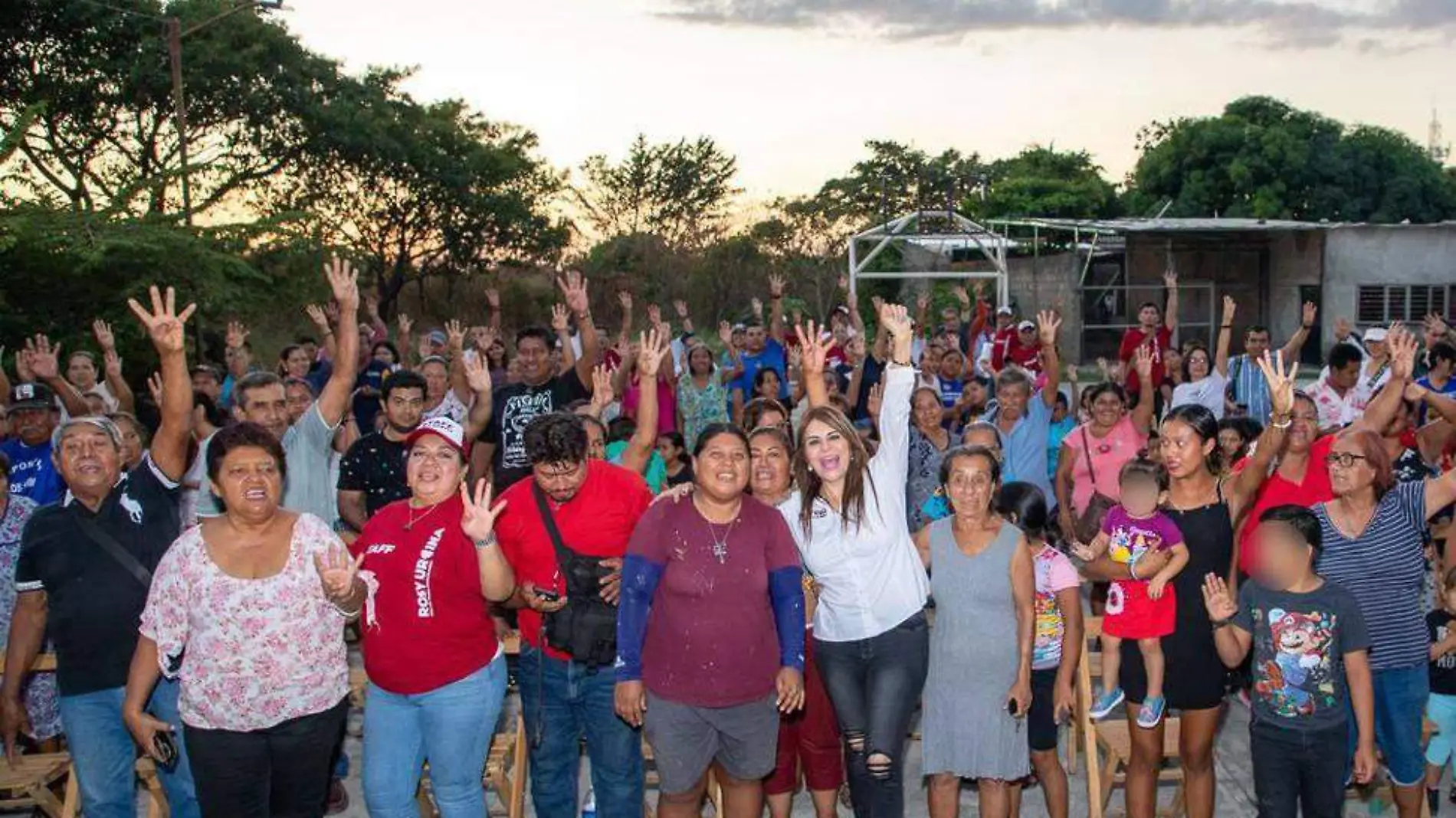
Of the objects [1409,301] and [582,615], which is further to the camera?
[1409,301]

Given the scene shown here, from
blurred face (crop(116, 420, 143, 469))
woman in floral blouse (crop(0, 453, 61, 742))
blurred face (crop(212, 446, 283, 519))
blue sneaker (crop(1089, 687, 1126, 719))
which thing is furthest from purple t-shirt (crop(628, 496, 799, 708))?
woman in floral blouse (crop(0, 453, 61, 742))

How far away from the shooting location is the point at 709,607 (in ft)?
13.7

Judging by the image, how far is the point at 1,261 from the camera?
48.7 feet

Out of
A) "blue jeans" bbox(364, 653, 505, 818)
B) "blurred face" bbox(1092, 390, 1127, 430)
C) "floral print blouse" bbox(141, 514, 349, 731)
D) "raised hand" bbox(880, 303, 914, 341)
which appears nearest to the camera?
"floral print blouse" bbox(141, 514, 349, 731)

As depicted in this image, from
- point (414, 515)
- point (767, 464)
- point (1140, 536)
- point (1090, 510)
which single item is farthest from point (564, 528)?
point (1090, 510)

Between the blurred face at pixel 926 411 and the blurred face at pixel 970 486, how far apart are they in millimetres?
2805

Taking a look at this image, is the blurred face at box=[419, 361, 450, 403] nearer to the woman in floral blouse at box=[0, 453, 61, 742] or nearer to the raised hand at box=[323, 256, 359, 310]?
the raised hand at box=[323, 256, 359, 310]

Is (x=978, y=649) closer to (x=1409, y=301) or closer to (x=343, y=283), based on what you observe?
(x=343, y=283)

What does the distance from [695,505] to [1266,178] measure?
39.1 meters

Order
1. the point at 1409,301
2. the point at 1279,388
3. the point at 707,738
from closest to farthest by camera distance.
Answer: the point at 707,738
the point at 1279,388
the point at 1409,301

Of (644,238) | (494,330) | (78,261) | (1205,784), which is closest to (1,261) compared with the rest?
(78,261)

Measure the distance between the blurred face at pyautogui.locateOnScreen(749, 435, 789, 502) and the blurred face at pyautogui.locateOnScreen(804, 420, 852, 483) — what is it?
15 cm

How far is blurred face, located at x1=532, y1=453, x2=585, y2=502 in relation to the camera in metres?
4.36

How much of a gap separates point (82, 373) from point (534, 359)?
384 cm
